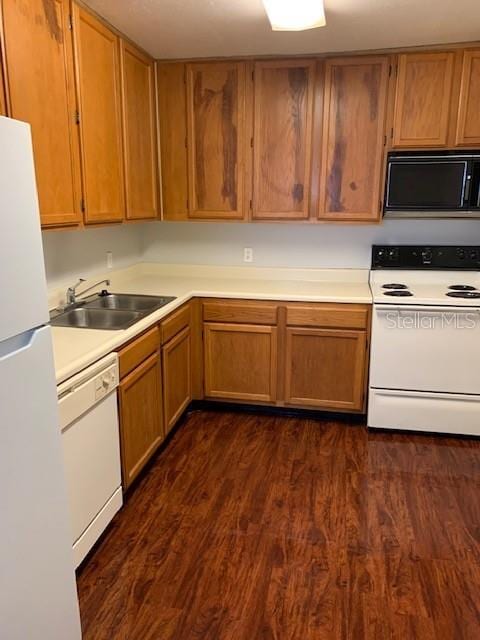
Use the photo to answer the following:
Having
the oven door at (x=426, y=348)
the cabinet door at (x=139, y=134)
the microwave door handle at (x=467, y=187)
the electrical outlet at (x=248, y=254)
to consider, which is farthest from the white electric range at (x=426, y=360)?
the cabinet door at (x=139, y=134)

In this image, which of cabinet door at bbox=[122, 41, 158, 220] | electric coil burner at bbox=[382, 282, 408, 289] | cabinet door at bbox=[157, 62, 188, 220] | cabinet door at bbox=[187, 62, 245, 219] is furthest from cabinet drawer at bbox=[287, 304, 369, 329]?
cabinet door at bbox=[122, 41, 158, 220]

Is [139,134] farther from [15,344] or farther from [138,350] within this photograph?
[15,344]

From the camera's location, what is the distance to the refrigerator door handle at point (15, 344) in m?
1.07

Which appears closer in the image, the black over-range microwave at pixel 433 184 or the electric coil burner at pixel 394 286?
the black over-range microwave at pixel 433 184

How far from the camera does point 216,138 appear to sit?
10.3 ft

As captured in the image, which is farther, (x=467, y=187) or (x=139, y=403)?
(x=467, y=187)

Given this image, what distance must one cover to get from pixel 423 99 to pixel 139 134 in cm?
171

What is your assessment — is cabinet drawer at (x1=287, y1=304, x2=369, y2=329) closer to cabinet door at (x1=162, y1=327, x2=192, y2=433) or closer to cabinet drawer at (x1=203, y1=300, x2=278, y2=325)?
cabinet drawer at (x1=203, y1=300, x2=278, y2=325)

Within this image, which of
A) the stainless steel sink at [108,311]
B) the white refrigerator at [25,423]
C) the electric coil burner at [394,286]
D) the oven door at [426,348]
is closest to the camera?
the white refrigerator at [25,423]

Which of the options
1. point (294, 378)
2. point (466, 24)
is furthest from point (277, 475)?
point (466, 24)

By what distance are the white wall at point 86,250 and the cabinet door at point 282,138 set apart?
3.21 feet

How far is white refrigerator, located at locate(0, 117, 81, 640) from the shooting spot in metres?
1.07

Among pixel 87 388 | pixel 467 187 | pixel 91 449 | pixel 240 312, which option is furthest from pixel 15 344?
pixel 467 187

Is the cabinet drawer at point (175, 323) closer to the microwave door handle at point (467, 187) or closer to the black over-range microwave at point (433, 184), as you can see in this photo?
the black over-range microwave at point (433, 184)
